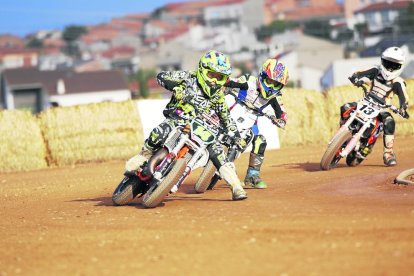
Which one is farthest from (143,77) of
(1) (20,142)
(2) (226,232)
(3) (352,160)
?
(2) (226,232)

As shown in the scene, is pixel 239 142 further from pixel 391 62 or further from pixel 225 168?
pixel 391 62

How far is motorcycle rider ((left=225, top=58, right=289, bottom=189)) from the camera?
574 inches

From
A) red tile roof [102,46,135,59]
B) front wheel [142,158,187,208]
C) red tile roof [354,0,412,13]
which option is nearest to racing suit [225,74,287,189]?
front wheel [142,158,187,208]

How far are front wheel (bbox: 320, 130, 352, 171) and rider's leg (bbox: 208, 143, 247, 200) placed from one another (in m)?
3.58

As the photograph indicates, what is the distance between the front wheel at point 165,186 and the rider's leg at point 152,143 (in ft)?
1.27

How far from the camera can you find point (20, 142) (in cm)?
2305

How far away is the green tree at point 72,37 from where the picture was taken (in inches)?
6445

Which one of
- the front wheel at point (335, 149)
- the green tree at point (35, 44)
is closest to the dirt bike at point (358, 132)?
the front wheel at point (335, 149)

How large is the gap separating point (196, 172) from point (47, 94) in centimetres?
5667

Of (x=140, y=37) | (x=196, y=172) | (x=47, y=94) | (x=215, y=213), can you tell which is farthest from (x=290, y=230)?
(x=140, y=37)

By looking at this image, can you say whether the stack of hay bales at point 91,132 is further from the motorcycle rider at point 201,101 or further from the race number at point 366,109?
the motorcycle rider at point 201,101

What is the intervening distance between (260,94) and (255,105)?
0.20 m

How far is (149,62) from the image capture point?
124m

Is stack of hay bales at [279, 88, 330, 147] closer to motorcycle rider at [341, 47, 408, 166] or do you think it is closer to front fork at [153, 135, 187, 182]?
motorcycle rider at [341, 47, 408, 166]
